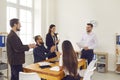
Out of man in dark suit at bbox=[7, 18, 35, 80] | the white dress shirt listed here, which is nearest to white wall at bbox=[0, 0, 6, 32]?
man in dark suit at bbox=[7, 18, 35, 80]

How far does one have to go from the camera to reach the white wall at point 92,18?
211 inches

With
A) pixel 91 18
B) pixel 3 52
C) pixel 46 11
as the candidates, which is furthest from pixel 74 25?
pixel 3 52

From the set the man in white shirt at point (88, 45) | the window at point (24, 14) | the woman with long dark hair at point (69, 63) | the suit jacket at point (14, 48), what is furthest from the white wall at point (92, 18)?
the suit jacket at point (14, 48)

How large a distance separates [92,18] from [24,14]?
2381mm

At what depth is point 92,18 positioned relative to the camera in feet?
18.6

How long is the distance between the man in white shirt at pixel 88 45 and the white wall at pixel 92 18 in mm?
1260

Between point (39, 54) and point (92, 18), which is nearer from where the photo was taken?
point (39, 54)

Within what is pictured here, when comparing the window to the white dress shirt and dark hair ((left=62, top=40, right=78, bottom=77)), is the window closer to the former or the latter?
the white dress shirt

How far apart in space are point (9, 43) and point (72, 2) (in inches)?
148

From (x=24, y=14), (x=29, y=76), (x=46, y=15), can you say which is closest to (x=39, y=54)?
(x=29, y=76)

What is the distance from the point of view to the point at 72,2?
6.04 m

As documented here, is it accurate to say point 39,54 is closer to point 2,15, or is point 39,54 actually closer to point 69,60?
point 69,60

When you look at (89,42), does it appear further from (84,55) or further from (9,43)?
(9,43)

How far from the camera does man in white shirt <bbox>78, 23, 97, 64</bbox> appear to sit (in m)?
4.21
